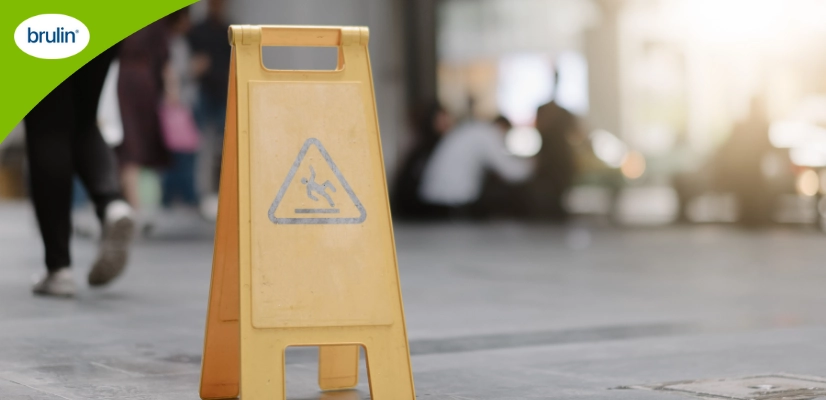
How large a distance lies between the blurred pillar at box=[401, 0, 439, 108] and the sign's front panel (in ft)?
36.9

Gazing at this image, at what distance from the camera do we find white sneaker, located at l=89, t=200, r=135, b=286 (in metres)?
5.52

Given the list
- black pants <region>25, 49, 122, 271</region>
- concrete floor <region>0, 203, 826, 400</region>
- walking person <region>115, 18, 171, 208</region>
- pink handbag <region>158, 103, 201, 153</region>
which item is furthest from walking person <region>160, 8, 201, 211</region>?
black pants <region>25, 49, 122, 271</region>

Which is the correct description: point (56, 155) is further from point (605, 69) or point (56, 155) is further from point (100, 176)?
point (605, 69)

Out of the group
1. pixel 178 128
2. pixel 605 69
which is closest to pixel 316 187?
pixel 178 128

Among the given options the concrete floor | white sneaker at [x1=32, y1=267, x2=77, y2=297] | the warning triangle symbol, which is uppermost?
the warning triangle symbol

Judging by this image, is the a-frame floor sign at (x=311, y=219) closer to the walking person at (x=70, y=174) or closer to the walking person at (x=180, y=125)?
the walking person at (x=70, y=174)

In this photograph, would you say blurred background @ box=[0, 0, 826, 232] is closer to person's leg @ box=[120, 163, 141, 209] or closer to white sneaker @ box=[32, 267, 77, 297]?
person's leg @ box=[120, 163, 141, 209]

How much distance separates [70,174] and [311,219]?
8.75 ft

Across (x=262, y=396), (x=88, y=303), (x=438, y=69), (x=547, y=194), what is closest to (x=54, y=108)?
(x=88, y=303)

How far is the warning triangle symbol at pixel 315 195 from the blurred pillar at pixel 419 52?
445 inches

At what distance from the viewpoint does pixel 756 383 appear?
3525mm

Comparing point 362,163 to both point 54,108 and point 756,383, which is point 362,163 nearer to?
point 756,383

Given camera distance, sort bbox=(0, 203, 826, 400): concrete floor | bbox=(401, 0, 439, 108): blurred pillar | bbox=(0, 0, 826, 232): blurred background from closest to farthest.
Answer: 1. bbox=(0, 203, 826, 400): concrete floor
2. bbox=(0, 0, 826, 232): blurred background
3. bbox=(401, 0, 439, 108): blurred pillar

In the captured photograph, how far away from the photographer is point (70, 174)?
547 cm
